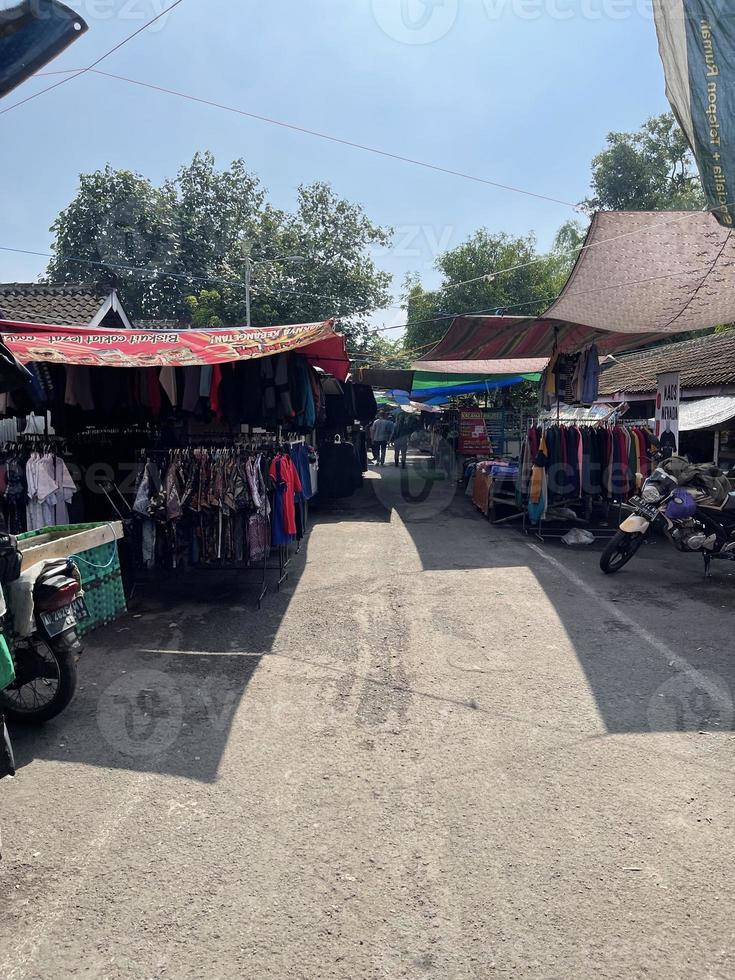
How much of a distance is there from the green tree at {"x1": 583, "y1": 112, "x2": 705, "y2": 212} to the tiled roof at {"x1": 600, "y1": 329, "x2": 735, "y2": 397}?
15.8 metres

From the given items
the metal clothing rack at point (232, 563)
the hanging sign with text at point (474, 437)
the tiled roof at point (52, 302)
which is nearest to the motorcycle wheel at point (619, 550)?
the metal clothing rack at point (232, 563)

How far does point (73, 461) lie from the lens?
7.25 meters

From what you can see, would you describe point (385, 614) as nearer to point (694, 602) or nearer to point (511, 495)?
point (694, 602)

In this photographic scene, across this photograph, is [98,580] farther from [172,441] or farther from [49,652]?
[172,441]

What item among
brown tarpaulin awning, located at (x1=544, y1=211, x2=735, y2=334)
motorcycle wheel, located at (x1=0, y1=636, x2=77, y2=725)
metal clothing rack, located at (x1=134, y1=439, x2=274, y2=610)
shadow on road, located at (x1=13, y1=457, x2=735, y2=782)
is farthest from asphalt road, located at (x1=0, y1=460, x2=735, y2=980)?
brown tarpaulin awning, located at (x1=544, y1=211, x2=735, y2=334)

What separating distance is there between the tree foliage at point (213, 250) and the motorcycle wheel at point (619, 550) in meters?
22.5

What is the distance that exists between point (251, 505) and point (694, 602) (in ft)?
15.3

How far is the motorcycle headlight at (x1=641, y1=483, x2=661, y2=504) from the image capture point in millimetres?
7664

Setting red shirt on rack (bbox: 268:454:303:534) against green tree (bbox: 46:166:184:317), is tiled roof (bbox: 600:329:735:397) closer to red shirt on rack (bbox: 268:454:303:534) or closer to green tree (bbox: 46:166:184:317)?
red shirt on rack (bbox: 268:454:303:534)

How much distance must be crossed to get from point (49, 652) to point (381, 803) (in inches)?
89.0

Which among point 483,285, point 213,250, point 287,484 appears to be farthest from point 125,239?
point 287,484

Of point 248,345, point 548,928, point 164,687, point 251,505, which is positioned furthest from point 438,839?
point 248,345

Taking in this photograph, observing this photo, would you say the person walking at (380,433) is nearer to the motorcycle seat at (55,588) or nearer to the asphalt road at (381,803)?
the asphalt road at (381,803)

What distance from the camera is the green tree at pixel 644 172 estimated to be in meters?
31.4
